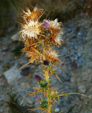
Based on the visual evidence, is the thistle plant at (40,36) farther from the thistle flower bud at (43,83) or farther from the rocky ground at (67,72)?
the rocky ground at (67,72)

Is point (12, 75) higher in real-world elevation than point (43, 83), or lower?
higher

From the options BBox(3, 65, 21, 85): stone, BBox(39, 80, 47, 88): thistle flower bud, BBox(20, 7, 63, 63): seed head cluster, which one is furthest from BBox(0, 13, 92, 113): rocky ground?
BBox(20, 7, 63, 63): seed head cluster

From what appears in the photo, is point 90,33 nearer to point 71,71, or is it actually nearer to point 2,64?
point 71,71

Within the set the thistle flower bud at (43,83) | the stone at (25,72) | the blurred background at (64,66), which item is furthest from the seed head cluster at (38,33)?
the stone at (25,72)

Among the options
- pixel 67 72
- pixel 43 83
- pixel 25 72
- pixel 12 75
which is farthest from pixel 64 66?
pixel 43 83

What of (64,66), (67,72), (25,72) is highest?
(25,72)

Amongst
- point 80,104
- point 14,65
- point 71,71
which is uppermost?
point 14,65

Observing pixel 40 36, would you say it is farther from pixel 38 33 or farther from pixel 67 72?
pixel 67 72

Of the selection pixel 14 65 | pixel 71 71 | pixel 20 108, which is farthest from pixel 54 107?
pixel 14 65
